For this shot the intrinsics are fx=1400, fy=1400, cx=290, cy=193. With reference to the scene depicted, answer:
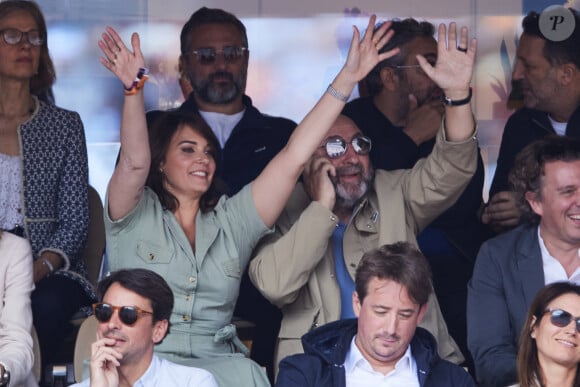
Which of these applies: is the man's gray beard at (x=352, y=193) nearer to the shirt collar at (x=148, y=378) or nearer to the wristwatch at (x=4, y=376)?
the shirt collar at (x=148, y=378)

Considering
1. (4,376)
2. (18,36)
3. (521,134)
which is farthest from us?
(521,134)

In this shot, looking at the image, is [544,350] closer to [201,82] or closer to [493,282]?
[493,282]

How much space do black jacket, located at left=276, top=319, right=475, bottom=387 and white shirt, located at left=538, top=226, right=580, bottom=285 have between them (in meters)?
0.61

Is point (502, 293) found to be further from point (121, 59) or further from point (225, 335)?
point (121, 59)

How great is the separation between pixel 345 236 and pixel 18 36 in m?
1.66

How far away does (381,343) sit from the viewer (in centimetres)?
452

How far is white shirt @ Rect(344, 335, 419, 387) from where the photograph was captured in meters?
4.58

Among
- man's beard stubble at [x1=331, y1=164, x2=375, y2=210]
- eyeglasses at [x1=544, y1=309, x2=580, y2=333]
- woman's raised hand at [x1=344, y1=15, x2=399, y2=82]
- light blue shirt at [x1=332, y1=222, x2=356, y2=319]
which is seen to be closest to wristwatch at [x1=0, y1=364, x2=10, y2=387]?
light blue shirt at [x1=332, y1=222, x2=356, y2=319]

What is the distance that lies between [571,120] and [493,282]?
4.22 ft

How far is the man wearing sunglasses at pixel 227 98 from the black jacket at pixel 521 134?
99cm

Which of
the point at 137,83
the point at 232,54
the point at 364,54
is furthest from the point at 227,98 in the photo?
the point at 137,83

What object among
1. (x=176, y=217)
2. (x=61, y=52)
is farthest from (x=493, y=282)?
(x=61, y=52)

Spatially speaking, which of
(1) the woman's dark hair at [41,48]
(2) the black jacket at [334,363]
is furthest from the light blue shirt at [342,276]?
(1) the woman's dark hair at [41,48]

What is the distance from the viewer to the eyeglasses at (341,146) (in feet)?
17.7
